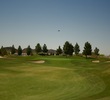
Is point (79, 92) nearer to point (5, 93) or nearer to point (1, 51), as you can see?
point (5, 93)

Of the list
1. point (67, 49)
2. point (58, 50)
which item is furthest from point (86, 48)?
point (58, 50)

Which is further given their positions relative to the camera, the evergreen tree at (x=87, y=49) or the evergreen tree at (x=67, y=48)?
the evergreen tree at (x=67, y=48)

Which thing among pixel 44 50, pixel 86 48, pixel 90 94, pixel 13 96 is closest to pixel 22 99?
pixel 13 96

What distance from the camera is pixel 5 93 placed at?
1933 centimetres

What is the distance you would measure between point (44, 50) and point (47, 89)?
460 feet

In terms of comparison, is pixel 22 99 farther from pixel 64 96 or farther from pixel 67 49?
pixel 67 49

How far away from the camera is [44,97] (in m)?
18.0

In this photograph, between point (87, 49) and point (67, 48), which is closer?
point (87, 49)

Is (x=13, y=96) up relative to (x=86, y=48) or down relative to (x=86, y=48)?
down

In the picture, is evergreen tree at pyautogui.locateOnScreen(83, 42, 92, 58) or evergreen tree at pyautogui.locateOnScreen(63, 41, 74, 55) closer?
evergreen tree at pyautogui.locateOnScreen(83, 42, 92, 58)

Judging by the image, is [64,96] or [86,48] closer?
[64,96]

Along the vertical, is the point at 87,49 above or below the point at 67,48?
below

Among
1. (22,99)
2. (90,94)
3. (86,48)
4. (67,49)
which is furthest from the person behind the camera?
(67,49)

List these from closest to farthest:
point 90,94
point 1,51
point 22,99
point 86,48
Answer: point 22,99, point 90,94, point 86,48, point 1,51
